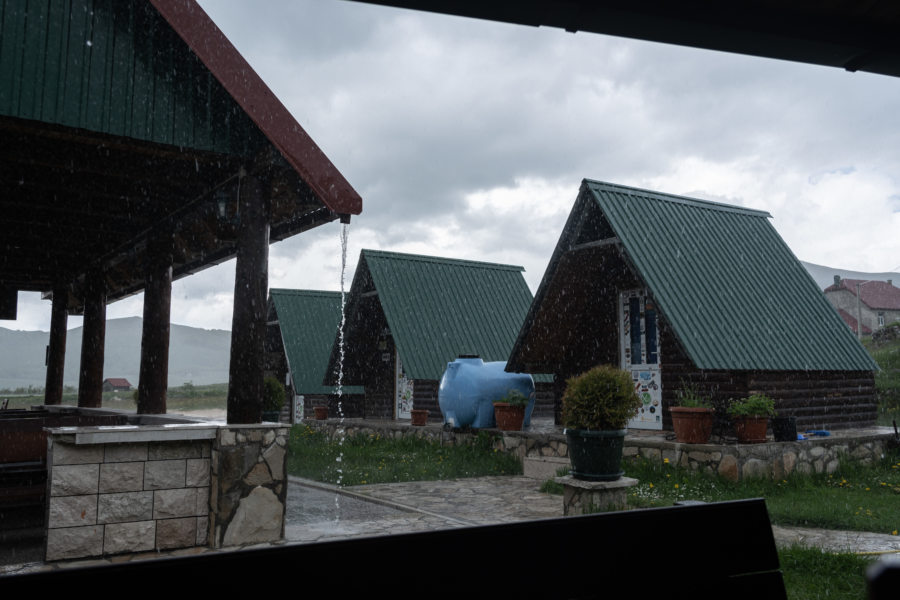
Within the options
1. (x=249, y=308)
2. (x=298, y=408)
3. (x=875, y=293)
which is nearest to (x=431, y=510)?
(x=249, y=308)

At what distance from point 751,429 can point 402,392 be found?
11.3 m

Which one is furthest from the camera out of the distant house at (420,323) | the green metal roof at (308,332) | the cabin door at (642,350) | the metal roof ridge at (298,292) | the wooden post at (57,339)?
the metal roof ridge at (298,292)

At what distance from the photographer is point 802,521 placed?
7.13m

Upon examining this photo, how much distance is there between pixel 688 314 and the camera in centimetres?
1081

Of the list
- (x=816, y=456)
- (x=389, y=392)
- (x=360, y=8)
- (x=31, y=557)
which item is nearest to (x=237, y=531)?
(x=31, y=557)

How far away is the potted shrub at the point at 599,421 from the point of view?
7484 millimetres

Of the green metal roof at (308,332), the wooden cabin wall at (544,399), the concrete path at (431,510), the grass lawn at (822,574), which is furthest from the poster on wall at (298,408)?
the grass lawn at (822,574)

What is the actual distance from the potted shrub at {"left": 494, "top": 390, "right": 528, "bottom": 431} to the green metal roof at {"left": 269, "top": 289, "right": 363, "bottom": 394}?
32.6ft

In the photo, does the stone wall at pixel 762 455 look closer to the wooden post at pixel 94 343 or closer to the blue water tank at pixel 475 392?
the blue water tank at pixel 475 392

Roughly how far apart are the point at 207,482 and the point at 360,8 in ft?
17.6

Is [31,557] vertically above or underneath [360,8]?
underneath

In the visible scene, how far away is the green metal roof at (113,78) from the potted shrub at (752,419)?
7280 millimetres

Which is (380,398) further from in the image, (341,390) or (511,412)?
(511,412)

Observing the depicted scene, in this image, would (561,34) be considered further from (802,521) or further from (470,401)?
(470,401)
